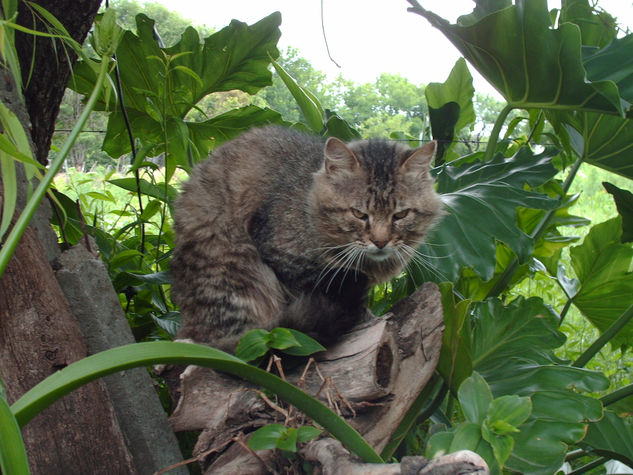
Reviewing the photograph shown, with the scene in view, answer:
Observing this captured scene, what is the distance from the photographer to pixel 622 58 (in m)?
1.39

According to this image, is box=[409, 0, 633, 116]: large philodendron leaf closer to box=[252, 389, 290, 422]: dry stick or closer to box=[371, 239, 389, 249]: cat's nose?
box=[371, 239, 389, 249]: cat's nose

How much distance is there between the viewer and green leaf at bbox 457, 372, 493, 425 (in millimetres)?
876

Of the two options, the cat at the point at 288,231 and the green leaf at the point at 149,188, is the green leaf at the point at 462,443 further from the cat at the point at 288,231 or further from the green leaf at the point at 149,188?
the green leaf at the point at 149,188

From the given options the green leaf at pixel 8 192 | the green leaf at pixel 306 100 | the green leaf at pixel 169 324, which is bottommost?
the green leaf at pixel 169 324

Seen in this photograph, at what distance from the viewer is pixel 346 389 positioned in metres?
1.15

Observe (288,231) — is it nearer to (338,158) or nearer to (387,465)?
(338,158)

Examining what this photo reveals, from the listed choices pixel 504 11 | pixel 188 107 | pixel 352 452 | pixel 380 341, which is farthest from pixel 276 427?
pixel 188 107

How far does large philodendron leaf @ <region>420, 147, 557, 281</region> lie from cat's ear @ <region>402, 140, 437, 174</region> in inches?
2.6

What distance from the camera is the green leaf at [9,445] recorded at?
2.26 ft

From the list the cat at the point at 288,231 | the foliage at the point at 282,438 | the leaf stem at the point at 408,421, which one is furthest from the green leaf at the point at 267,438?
the cat at the point at 288,231

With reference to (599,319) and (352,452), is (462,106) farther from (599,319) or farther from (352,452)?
(352,452)

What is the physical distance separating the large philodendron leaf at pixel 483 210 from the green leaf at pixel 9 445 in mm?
1107

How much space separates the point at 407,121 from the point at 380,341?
11.9 ft

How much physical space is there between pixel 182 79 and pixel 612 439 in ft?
6.23
